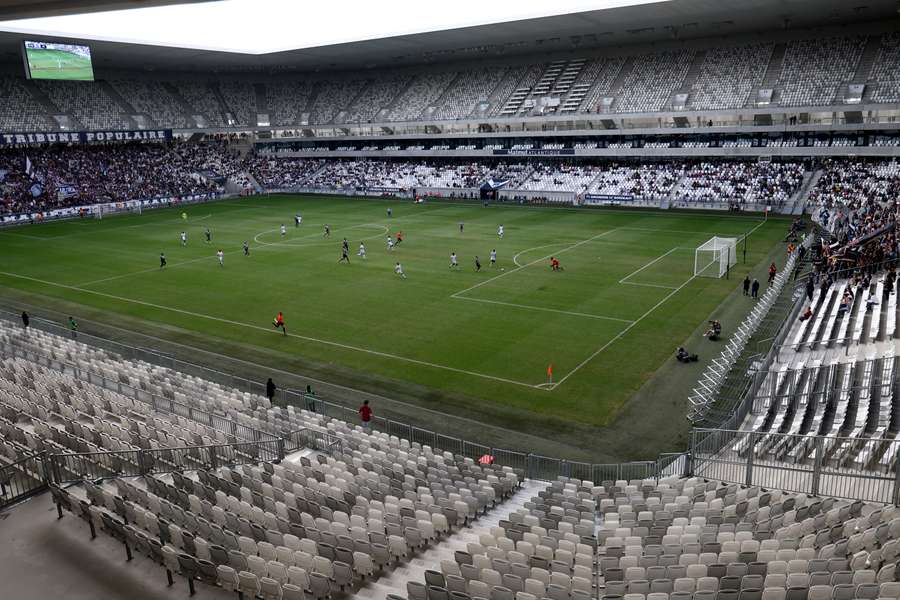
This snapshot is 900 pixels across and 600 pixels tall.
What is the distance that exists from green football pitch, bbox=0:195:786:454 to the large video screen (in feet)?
47.8

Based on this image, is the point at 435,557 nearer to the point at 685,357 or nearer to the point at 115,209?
the point at 685,357

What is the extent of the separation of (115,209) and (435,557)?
75.7m

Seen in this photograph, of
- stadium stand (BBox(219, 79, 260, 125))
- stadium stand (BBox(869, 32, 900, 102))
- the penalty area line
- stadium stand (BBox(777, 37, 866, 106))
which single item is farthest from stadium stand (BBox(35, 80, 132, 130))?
stadium stand (BBox(869, 32, 900, 102))

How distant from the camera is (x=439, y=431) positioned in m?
21.8

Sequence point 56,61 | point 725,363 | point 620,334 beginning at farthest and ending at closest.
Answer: point 56,61
point 620,334
point 725,363

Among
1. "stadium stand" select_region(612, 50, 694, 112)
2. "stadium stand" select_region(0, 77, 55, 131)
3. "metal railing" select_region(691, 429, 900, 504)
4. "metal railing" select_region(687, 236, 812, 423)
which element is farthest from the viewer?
"stadium stand" select_region(0, 77, 55, 131)

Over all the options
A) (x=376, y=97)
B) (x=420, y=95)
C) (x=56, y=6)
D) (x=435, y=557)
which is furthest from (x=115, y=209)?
(x=435, y=557)

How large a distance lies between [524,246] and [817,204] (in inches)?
1132

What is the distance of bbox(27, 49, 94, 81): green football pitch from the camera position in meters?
62.4

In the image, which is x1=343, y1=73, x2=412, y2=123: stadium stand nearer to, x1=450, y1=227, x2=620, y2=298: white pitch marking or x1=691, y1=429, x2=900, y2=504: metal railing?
x1=450, y1=227, x2=620, y2=298: white pitch marking

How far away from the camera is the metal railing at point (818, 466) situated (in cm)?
1337

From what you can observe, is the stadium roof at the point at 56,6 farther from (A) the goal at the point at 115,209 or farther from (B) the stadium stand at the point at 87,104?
(B) the stadium stand at the point at 87,104

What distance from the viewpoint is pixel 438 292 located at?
38156 mm

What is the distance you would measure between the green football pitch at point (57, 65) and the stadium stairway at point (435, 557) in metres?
66.2
